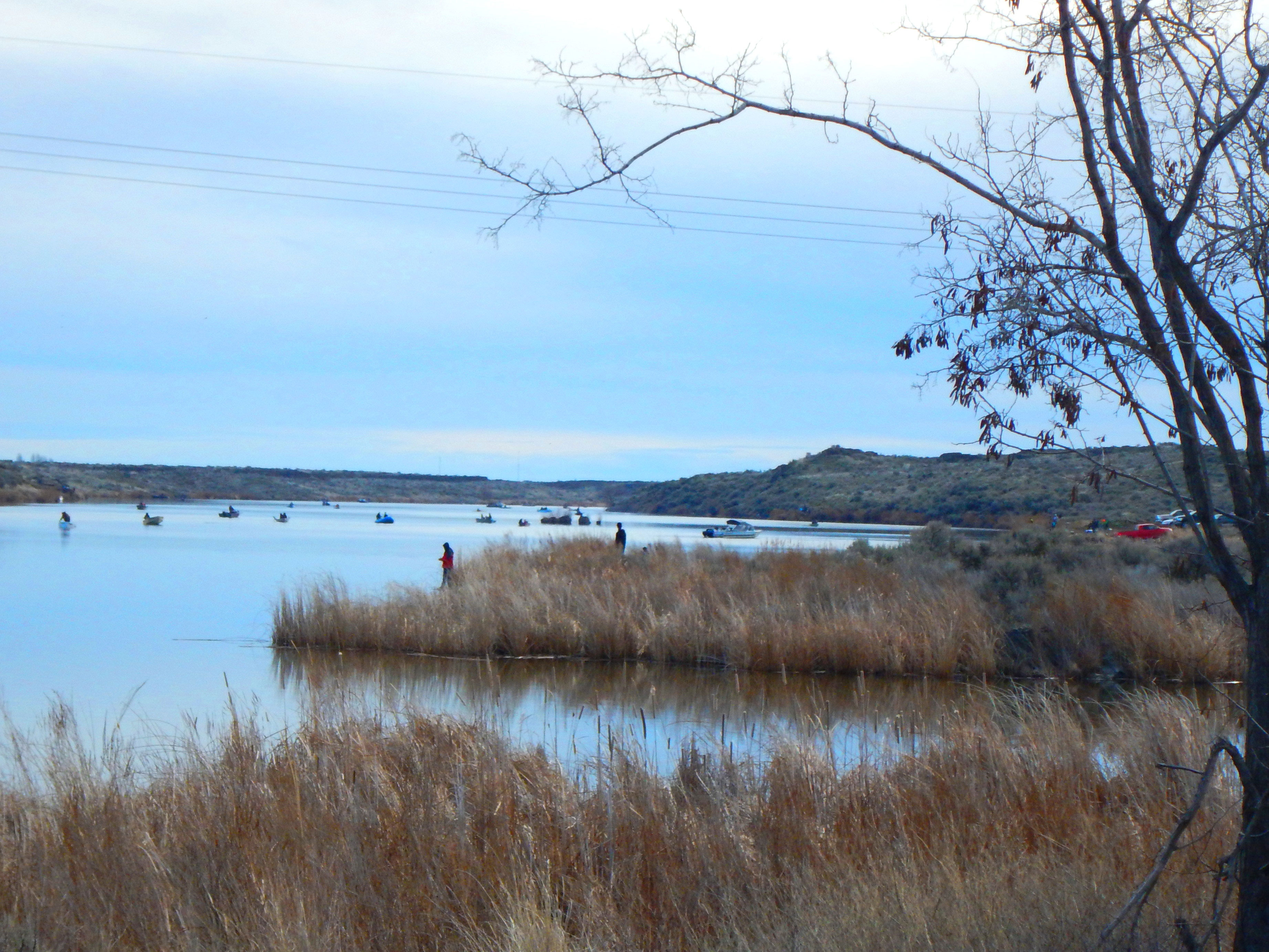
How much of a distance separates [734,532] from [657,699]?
3541 centimetres

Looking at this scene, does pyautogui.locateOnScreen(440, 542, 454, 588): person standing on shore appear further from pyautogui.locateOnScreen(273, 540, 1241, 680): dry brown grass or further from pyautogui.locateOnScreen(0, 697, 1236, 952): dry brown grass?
pyautogui.locateOnScreen(0, 697, 1236, 952): dry brown grass

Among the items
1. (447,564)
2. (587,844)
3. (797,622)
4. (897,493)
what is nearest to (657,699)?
(797,622)

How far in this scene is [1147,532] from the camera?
132ft

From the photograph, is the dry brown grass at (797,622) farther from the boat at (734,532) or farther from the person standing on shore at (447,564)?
the boat at (734,532)

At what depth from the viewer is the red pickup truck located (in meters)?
36.6

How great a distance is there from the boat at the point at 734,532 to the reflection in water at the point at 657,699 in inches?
1165

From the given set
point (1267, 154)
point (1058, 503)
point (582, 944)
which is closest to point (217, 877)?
point (582, 944)

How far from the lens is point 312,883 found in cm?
589

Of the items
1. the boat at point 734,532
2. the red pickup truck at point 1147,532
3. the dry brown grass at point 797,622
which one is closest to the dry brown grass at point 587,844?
the dry brown grass at point 797,622

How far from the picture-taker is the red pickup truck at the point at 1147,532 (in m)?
36.6

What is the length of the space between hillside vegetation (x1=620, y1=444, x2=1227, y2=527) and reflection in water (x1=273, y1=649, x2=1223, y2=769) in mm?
9844

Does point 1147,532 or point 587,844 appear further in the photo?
point 1147,532

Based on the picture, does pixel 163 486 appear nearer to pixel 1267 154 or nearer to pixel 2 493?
pixel 2 493

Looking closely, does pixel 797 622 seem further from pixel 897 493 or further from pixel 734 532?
pixel 897 493
